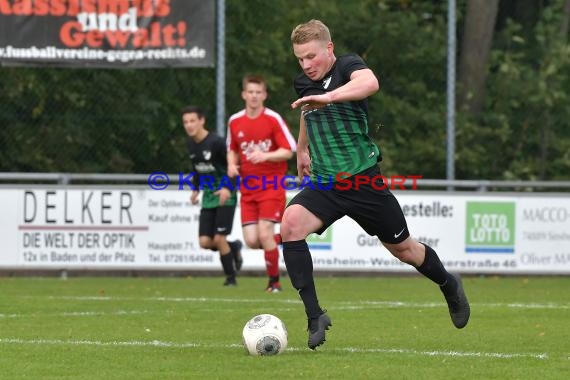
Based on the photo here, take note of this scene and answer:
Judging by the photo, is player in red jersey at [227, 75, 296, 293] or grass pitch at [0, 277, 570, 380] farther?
player in red jersey at [227, 75, 296, 293]

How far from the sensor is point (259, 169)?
1391 cm

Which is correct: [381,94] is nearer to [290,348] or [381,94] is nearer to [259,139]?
[259,139]

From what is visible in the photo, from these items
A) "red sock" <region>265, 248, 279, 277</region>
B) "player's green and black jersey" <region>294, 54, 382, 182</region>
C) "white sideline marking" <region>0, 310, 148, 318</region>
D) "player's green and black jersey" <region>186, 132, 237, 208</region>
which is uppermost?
"player's green and black jersey" <region>294, 54, 382, 182</region>

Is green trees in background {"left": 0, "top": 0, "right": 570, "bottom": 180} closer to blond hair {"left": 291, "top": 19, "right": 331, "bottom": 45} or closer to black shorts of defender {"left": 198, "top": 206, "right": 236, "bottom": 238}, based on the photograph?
black shorts of defender {"left": 198, "top": 206, "right": 236, "bottom": 238}

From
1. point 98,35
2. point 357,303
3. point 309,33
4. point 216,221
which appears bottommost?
point 357,303

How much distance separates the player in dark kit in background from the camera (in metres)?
15.0

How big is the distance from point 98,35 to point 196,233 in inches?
106

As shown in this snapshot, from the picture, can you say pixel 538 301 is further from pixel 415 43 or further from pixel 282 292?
pixel 415 43

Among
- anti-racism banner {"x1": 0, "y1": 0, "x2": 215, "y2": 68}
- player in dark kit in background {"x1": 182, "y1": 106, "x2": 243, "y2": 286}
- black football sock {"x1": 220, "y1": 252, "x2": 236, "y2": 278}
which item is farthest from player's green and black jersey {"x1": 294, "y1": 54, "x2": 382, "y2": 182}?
anti-racism banner {"x1": 0, "y1": 0, "x2": 215, "y2": 68}

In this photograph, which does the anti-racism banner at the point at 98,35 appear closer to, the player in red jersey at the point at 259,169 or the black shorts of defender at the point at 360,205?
the player in red jersey at the point at 259,169

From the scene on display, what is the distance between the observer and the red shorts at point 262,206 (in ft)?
45.8

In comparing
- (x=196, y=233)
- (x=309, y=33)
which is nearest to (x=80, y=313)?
(x=309, y=33)

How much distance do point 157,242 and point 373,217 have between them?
909 cm

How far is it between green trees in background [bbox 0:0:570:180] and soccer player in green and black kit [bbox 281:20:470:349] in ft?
32.8
